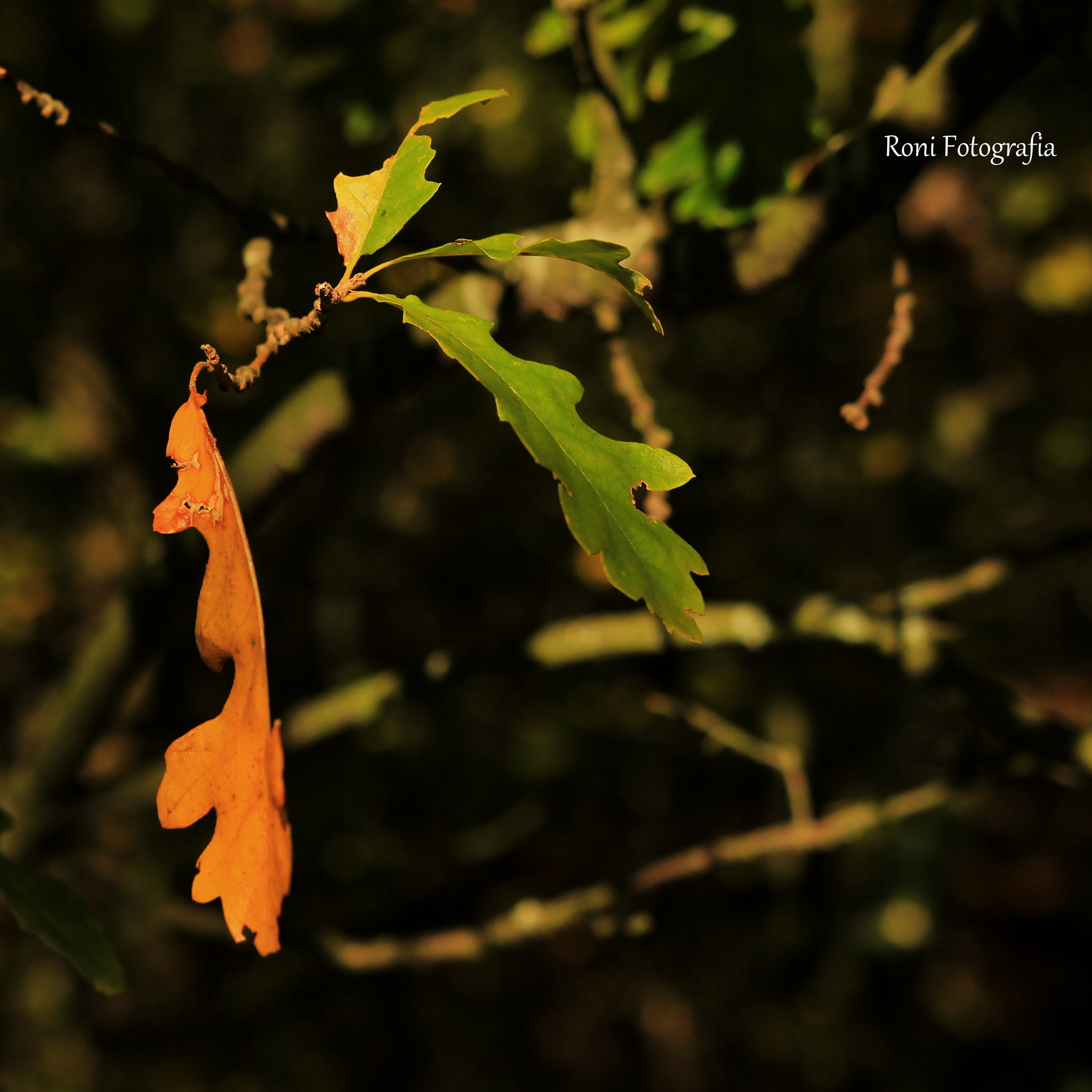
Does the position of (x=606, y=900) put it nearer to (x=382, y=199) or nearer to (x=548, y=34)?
(x=382, y=199)

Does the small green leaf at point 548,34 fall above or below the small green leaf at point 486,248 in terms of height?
above

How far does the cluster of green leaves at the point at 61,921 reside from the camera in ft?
2.10

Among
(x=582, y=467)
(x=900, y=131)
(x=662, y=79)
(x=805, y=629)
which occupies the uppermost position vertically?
(x=662, y=79)

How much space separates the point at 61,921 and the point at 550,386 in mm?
565

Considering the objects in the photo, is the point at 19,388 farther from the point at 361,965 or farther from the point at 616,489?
the point at 616,489

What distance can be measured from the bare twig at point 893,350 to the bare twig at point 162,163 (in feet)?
1.51

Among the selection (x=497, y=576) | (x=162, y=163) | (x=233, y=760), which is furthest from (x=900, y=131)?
(x=497, y=576)

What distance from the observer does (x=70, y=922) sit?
69cm

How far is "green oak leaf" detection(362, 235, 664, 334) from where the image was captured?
478 millimetres

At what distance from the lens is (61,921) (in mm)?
675

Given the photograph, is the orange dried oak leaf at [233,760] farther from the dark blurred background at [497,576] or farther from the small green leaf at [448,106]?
the dark blurred background at [497,576]

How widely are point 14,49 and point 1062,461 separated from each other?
299 centimetres

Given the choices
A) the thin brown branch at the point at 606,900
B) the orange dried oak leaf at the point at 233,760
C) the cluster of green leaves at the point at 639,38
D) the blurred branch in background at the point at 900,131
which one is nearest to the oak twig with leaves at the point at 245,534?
the orange dried oak leaf at the point at 233,760

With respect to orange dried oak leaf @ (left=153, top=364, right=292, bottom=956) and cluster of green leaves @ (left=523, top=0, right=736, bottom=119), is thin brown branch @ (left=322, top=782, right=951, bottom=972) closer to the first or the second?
orange dried oak leaf @ (left=153, top=364, right=292, bottom=956)
